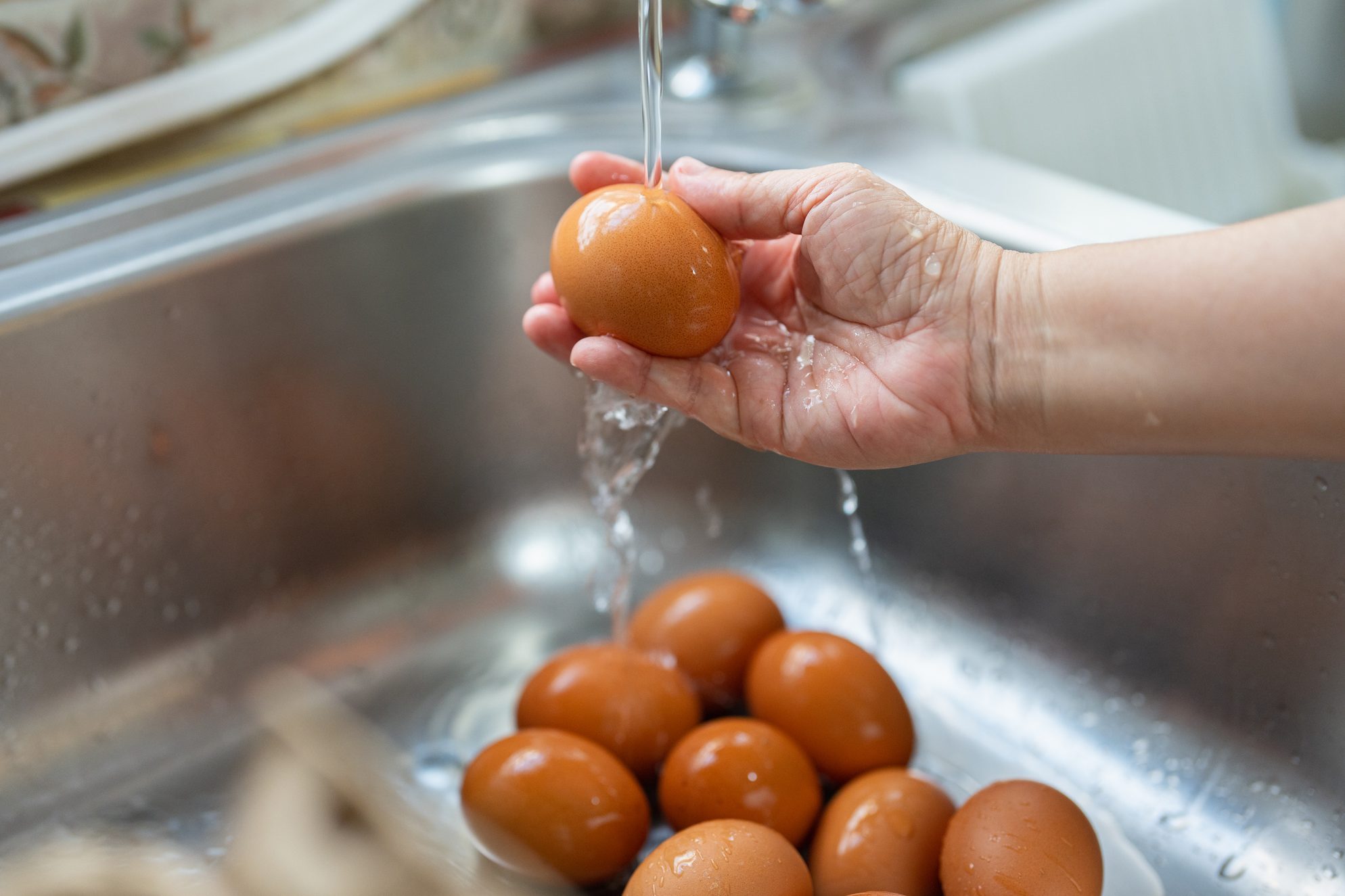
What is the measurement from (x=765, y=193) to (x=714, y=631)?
14.0 inches

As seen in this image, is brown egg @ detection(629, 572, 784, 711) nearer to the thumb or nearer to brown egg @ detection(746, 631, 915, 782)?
brown egg @ detection(746, 631, 915, 782)

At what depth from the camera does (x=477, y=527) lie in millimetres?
1107

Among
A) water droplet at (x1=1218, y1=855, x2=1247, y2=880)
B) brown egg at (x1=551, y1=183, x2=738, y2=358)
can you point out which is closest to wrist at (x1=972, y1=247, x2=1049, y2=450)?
brown egg at (x1=551, y1=183, x2=738, y2=358)

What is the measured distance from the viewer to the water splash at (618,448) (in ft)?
2.76

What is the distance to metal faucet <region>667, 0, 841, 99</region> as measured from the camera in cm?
112

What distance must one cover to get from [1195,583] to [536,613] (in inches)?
21.7

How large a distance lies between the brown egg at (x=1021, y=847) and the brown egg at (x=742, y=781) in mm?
104

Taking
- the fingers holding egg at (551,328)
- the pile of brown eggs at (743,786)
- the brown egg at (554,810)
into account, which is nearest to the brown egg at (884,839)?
the pile of brown eggs at (743,786)

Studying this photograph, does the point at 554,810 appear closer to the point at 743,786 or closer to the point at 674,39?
the point at 743,786

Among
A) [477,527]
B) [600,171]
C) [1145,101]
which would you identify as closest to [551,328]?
[600,171]

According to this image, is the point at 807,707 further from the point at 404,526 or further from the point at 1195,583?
the point at 404,526

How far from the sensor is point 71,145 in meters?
1.00

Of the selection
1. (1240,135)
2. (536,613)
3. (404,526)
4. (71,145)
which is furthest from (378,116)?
(1240,135)

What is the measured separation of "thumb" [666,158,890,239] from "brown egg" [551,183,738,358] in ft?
0.05
